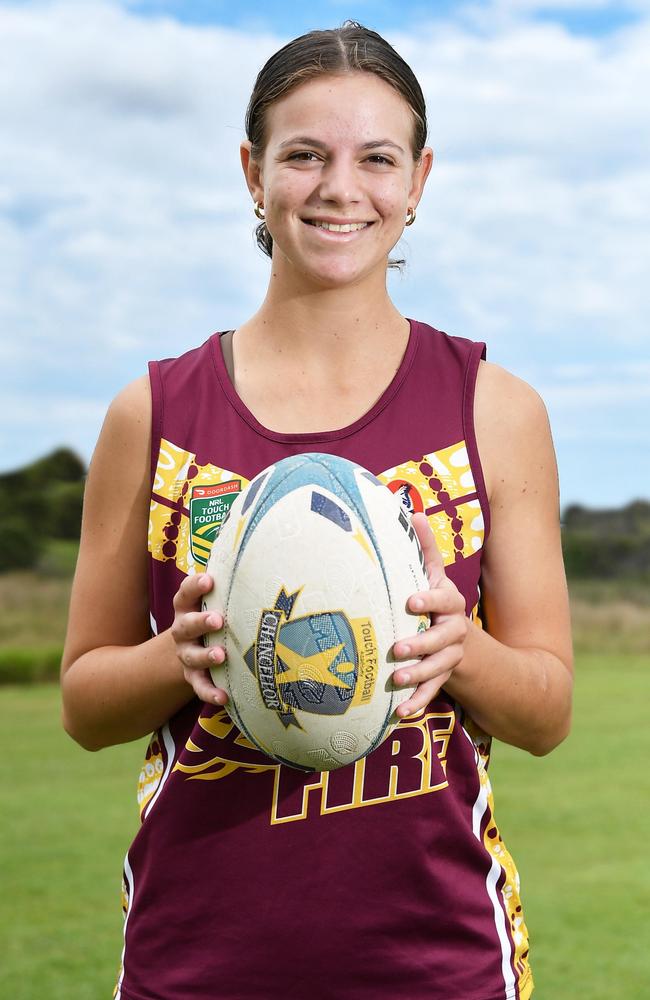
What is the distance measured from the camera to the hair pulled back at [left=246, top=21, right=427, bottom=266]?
83.9 inches

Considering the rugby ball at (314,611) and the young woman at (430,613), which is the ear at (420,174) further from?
the rugby ball at (314,611)

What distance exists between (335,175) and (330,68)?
0.23m

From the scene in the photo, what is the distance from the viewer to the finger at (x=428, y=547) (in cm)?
195

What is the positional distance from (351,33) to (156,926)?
5.72ft

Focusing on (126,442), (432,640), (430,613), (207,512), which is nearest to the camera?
(432,640)

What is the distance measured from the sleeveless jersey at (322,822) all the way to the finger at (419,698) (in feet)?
0.89

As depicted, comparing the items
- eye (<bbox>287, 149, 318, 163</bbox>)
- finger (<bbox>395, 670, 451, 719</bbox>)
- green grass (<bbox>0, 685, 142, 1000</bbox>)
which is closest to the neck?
eye (<bbox>287, 149, 318, 163</bbox>)

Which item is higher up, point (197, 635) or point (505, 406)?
point (505, 406)

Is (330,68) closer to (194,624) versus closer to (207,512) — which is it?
(207,512)

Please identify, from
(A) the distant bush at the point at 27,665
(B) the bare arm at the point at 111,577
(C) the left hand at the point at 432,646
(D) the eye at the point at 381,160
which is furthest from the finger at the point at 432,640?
(A) the distant bush at the point at 27,665

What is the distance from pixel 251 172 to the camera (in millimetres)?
2277

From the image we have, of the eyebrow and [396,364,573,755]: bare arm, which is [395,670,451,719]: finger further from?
the eyebrow

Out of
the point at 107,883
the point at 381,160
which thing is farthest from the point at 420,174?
the point at 107,883

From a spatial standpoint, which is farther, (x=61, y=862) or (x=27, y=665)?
(x=27, y=665)
